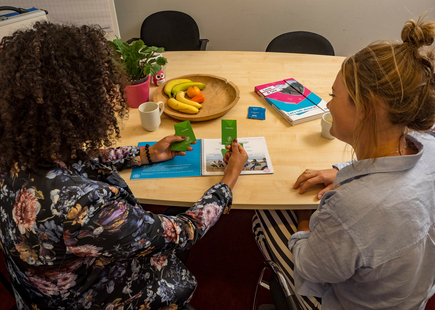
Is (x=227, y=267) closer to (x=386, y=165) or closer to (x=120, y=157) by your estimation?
(x=120, y=157)

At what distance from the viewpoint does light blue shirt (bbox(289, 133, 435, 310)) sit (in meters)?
0.71

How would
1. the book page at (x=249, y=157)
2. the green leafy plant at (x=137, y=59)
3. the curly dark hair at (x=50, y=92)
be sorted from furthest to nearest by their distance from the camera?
the green leafy plant at (x=137, y=59)
the book page at (x=249, y=157)
the curly dark hair at (x=50, y=92)

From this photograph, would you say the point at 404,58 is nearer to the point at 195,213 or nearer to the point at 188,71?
the point at 195,213

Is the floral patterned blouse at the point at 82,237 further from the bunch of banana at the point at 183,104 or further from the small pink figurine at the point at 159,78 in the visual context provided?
the small pink figurine at the point at 159,78

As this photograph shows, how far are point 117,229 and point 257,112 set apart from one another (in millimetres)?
993

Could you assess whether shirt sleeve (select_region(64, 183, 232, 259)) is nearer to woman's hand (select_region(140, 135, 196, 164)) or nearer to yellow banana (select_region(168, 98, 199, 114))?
woman's hand (select_region(140, 135, 196, 164))

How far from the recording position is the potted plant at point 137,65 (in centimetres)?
144

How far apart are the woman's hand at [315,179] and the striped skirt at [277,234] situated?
6.9 inches

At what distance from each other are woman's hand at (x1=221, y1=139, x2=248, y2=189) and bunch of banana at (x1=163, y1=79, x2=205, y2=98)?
0.56 meters

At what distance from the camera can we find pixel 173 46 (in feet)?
8.60

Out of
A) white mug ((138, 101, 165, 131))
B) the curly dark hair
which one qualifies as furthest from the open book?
the curly dark hair

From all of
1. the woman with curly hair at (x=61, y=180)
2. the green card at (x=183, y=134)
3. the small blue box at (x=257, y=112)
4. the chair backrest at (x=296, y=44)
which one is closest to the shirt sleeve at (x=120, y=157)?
the green card at (x=183, y=134)

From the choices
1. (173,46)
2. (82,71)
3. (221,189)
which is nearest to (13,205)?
(82,71)

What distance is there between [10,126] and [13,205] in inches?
7.9
